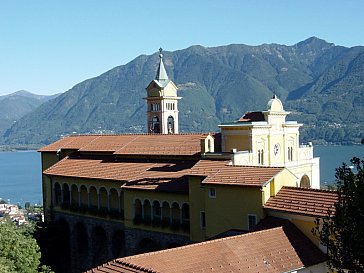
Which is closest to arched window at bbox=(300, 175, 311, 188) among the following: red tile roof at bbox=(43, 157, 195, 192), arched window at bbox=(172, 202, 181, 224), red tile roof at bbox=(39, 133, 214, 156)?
red tile roof at bbox=(39, 133, 214, 156)

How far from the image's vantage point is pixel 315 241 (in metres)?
21.7

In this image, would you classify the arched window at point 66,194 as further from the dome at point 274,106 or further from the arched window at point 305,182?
the arched window at point 305,182

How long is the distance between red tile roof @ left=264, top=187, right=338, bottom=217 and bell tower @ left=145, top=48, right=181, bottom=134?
22.9 meters

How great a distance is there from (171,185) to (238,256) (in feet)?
39.8

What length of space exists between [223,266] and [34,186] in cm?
17435

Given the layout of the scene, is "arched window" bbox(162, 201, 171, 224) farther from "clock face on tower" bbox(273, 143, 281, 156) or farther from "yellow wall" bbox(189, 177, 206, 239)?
"clock face on tower" bbox(273, 143, 281, 156)

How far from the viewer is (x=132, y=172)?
117ft

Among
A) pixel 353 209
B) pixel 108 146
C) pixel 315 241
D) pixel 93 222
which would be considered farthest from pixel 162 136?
pixel 353 209

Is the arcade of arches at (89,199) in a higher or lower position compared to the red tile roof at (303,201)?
lower

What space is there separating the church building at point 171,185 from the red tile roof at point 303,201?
45 millimetres

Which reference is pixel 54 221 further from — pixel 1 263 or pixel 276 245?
pixel 276 245

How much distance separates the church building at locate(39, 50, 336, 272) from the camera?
79.5ft

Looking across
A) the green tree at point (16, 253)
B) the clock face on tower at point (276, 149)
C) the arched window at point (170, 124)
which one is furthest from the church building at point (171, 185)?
the green tree at point (16, 253)

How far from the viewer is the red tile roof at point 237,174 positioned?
24234 millimetres
